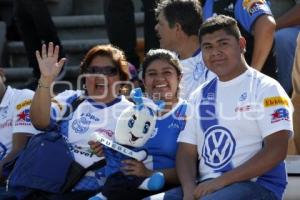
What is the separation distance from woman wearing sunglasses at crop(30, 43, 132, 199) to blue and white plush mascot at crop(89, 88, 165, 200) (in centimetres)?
28

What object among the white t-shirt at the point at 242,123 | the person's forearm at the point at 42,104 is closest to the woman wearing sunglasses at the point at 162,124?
the white t-shirt at the point at 242,123

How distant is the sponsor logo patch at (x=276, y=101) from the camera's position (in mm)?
3980

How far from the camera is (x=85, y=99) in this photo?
190 inches

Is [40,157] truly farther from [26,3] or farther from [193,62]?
[26,3]

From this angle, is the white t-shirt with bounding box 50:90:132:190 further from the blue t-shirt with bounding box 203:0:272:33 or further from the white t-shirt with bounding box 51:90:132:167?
the blue t-shirt with bounding box 203:0:272:33

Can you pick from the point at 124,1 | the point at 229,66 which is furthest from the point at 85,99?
the point at 124,1

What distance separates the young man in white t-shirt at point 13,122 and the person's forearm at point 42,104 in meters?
0.37

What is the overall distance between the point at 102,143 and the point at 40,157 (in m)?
0.45

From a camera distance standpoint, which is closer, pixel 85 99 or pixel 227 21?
pixel 227 21

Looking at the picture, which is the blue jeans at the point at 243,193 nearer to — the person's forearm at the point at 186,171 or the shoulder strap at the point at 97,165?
the person's forearm at the point at 186,171

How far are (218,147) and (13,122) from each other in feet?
5.40

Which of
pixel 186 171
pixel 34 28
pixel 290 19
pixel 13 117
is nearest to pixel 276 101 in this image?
pixel 186 171

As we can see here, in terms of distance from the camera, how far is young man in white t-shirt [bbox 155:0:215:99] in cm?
498

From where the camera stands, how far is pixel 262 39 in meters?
5.03
